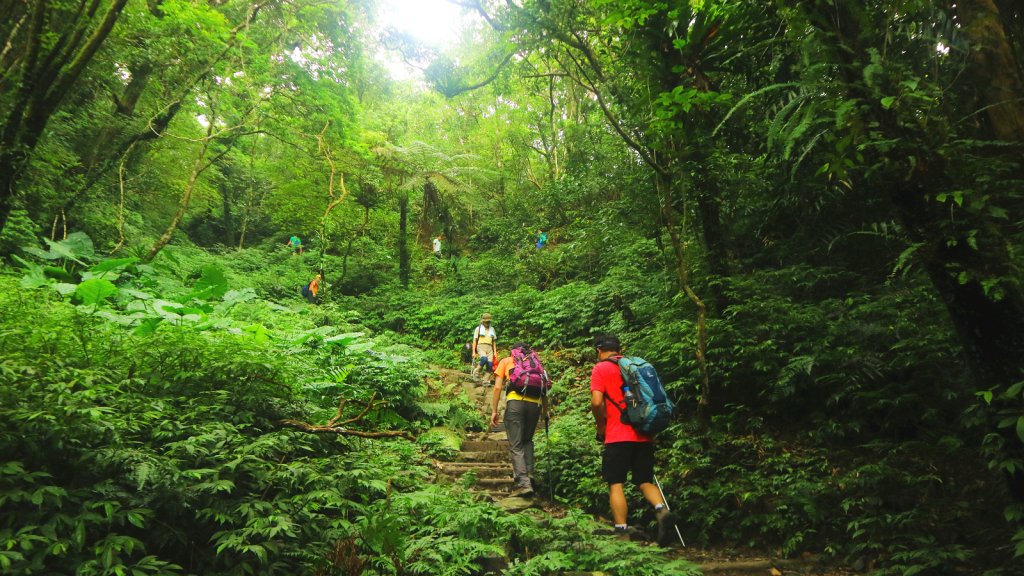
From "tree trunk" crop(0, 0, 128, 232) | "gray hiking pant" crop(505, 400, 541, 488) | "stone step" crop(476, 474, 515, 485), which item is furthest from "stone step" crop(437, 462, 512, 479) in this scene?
"tree trunk" crop(0, 0, 128, 232)

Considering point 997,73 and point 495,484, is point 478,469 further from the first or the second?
point 997,73

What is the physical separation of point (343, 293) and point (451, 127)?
44.0 feet

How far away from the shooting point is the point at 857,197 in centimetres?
679

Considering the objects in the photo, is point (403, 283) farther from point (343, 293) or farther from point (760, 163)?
point (760, 163)

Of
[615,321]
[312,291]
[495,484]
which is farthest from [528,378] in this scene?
[312,291]

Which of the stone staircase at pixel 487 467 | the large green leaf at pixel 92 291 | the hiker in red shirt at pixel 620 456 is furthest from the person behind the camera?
the large green leaf at pixel 92 291

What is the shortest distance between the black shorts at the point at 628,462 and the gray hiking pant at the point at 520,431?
4.97 ft

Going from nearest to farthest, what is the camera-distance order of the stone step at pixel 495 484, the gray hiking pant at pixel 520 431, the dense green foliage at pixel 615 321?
the dense green foliage at pixel 615 321, the gray hiking pant at pixel 520 431, the stone step at pixel 495 484

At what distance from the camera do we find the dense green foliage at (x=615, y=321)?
3.19 m

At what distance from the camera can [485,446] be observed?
7516mm

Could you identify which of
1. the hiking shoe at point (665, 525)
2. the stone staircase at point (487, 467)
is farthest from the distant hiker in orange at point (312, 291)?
the hiking shoe at point (665, 525)

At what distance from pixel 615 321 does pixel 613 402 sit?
4954mm

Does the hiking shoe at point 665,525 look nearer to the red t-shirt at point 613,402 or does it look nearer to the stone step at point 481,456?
the red t-shirt at point 613,402

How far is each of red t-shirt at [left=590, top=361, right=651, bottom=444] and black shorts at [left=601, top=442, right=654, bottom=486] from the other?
0.20 ft
